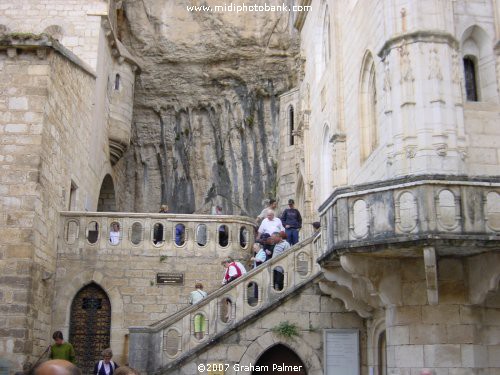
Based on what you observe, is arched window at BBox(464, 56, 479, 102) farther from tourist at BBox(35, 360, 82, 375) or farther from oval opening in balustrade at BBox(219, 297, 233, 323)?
tourist at BBox(35, 360, 82, 375)

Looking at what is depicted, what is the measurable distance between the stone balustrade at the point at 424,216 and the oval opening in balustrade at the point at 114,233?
6.96 metres

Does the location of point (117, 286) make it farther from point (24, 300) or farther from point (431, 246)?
point (431, 246)

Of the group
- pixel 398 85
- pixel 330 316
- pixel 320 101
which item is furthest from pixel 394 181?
pixel 320 101

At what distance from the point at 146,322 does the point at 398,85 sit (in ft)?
24.3

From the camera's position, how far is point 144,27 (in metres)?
25.3

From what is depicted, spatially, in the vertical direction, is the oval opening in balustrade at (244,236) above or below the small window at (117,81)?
below

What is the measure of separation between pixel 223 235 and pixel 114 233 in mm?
2455

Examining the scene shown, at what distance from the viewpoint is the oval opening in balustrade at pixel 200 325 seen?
12438mm

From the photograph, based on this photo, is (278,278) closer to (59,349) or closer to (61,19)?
(59,349)

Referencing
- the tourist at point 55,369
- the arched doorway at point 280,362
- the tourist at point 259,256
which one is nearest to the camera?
the tourist at point 55,369

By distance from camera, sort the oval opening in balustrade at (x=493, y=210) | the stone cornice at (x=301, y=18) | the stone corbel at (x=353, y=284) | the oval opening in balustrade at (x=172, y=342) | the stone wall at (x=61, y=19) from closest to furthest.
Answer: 1. the oval opening in balustrade at (x=493, y=210)
2. the stone corbel at (x=353, y=284)
3. the oval opening in balustrade at (x=172, y=342)
4. the stone wall at (x=61, y=19)
5. the stone cornice at (x=301, y=18)

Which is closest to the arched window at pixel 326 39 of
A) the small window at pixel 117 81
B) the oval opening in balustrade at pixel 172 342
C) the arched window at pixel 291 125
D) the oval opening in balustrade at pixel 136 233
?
the arched window at pixel 291 125

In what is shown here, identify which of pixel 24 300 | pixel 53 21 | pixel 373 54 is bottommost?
pixel 24 300

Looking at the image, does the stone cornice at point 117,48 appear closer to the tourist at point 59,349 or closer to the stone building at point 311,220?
the stone building at point 311,220
